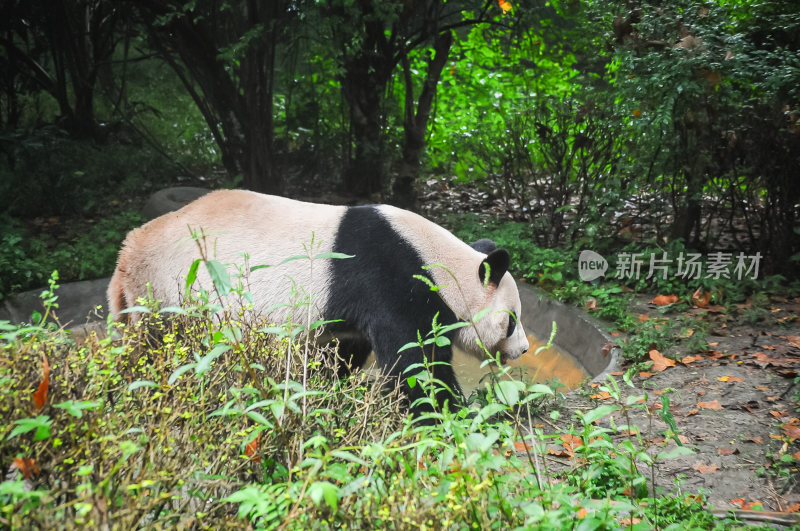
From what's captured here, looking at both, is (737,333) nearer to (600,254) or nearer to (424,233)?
(600,254)

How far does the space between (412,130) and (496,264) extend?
16.6 feet

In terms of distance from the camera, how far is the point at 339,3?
234 inches

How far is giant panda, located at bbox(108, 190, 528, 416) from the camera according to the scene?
9.55ft

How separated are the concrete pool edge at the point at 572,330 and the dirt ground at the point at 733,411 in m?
0.30

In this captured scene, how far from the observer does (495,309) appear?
10.1 feet

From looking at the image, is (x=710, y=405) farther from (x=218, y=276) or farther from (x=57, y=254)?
(x=57, y=254)

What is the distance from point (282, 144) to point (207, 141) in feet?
8.85

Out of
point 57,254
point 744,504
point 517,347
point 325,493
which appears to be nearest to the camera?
point 325,493

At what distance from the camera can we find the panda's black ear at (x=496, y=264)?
289cm

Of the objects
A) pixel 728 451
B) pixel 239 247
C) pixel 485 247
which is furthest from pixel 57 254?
pixel 728 451

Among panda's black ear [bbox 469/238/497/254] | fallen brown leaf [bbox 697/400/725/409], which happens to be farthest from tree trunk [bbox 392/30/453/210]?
fallen brown leaf [bbox 697/400/725/409]

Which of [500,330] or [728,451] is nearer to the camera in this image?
[728,451]

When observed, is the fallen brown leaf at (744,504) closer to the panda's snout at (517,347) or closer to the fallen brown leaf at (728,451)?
the fallen brown leaf at (728,451)

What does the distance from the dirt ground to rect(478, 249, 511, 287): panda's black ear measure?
0.93 meters
